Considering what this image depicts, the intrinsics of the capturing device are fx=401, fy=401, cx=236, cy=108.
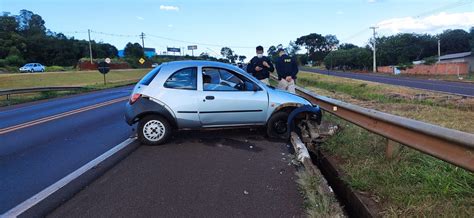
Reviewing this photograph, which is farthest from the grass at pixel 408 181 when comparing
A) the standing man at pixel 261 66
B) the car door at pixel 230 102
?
the standing man at pixel 261 66

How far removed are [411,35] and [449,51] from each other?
9.19 metres

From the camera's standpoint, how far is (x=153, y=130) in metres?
7.66

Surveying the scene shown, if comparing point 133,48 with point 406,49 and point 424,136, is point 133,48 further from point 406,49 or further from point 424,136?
point 424,136

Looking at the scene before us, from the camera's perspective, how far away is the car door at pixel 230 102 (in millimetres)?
7801

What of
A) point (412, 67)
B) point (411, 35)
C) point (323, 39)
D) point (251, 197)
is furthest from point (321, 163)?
point (323, 39)

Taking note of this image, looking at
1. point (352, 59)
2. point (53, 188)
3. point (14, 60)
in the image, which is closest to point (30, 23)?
point (14, 60)

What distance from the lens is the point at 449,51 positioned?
92500 millimetres

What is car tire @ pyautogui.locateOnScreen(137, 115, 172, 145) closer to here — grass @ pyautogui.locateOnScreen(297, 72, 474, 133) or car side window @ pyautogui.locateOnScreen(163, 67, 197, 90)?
car side window @ pyautogui.locateOnScreen(163, 67, 197, 90)

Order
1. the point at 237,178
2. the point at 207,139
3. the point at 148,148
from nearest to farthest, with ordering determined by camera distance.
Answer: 1. the point at 237,178
2. the point at 148,148
3. the point at 207,139

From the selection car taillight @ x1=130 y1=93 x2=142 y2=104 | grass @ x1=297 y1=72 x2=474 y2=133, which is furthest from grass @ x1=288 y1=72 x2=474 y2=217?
car taillight @ x1=130 y1=93 x2=142 y2=104

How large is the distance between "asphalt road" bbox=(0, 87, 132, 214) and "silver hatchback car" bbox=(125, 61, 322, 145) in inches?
38.1

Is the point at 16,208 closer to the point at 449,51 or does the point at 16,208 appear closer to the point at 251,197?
the point at 251,197

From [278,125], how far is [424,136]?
4219 millimetres

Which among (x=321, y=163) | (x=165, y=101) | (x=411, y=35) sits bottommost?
(x=321, y=163)
